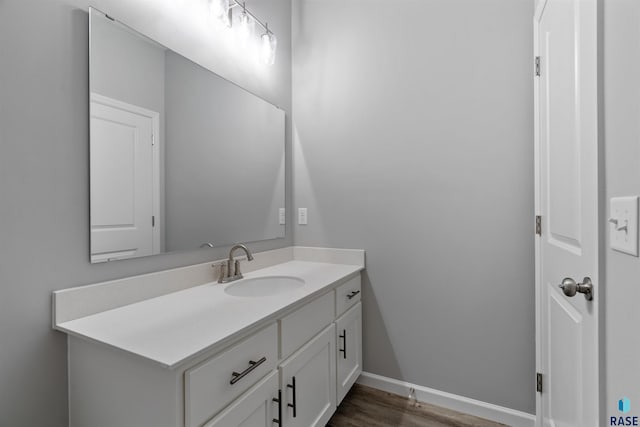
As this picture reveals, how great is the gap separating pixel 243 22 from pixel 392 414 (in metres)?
2.27

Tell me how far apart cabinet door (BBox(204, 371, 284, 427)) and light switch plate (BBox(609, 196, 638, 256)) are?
1028 mm

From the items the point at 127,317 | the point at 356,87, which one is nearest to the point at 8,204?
the point at 127,317

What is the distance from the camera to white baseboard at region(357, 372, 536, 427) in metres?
1.55

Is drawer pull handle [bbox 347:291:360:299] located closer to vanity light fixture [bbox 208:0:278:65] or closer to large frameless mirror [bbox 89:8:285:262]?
large frameless mirror [bbox 89:8:285:262]

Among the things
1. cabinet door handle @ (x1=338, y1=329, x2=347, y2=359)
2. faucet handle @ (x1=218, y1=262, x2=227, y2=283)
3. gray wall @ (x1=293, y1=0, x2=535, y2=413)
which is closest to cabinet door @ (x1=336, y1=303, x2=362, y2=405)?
cabinet door handle @ (x1=338, y1=329, x2=347, y2=359)

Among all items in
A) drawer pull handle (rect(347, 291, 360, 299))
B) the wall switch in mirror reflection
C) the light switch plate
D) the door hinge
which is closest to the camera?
the light switch plate

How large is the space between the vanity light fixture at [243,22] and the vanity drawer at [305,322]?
141 centimetres

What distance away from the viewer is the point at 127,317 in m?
1.01

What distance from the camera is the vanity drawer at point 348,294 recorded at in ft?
5.24

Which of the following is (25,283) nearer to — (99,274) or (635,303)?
(99,274)

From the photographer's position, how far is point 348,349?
1.68 m

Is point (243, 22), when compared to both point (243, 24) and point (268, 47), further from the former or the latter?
point (268, 47)

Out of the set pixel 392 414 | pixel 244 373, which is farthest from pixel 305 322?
pixel 392 414

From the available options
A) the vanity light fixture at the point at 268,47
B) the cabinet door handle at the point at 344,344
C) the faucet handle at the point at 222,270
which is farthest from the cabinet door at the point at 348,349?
the vanity light fixture at the point at 268,47
